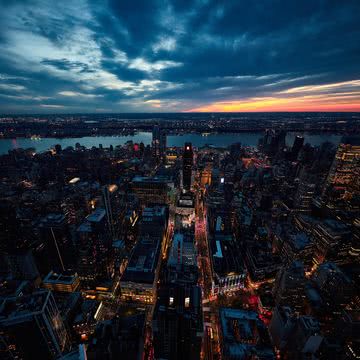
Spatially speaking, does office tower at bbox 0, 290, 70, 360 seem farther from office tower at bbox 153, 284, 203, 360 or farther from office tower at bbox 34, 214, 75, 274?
office tower at bbox 34, 214, 75, 274

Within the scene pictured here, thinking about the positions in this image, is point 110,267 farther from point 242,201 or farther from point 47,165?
point 47,165

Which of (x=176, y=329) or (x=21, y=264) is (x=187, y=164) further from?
(x=176, y=329)

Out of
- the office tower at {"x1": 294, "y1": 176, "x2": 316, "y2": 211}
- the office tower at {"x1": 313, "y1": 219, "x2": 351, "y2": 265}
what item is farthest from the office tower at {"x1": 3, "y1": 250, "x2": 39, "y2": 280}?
the office tower at {"x1": 294, "y1": 176, "x2": 316, "y2": 211}

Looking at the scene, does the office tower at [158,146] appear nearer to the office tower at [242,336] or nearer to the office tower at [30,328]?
the office tower at [242,336]

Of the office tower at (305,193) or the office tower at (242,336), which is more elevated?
the office tower at (305,193)

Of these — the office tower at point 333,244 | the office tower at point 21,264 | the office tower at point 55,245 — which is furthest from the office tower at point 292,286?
the office tower at point 21,264

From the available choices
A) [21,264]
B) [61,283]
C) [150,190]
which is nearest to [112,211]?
[150,190]
